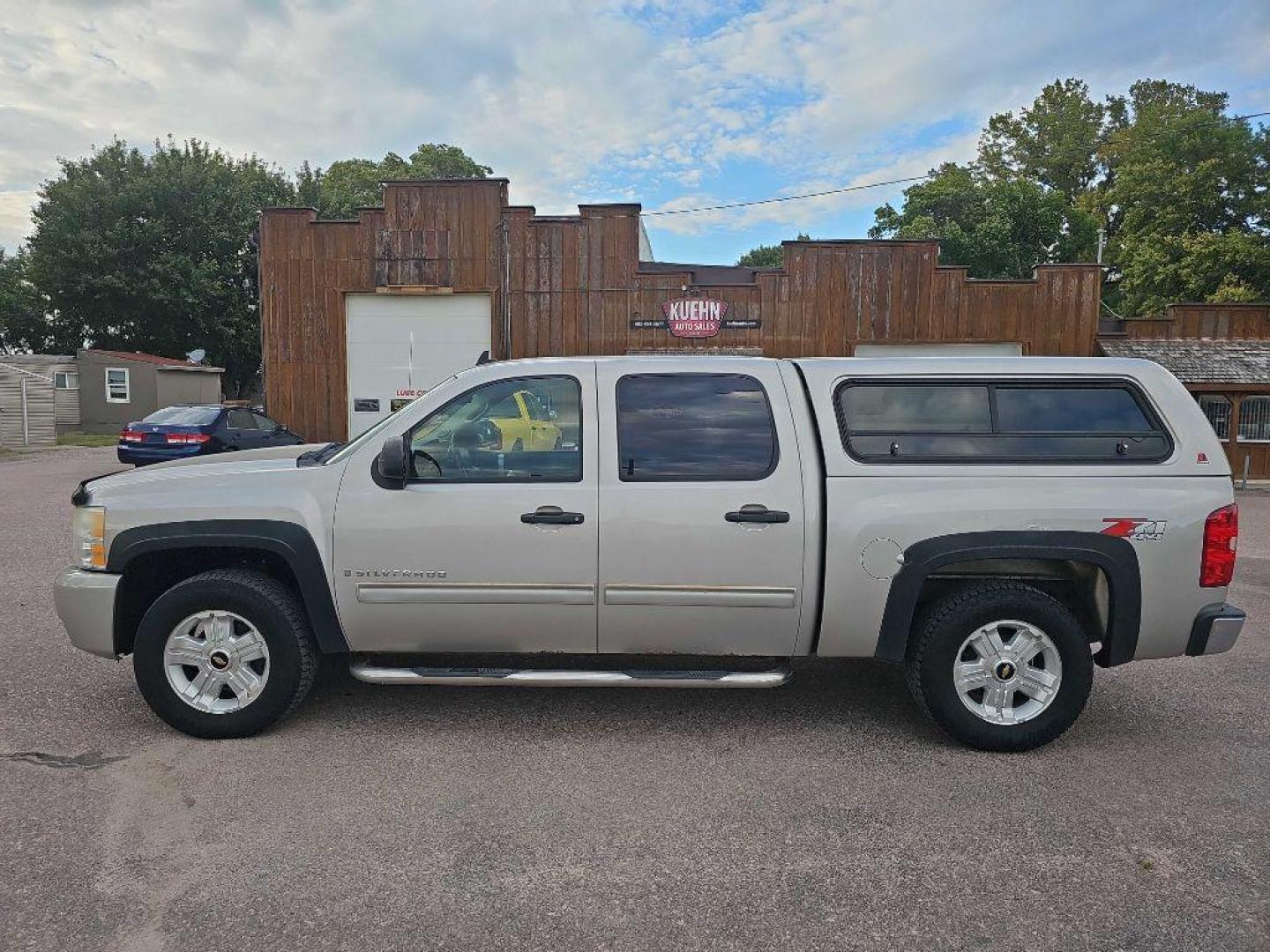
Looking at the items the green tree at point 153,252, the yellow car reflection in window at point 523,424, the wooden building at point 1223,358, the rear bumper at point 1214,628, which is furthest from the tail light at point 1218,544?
the green tree at point 153,252

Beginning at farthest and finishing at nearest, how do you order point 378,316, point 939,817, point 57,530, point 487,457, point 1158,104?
point 1158,104 < point 378,316 < point 57,530 < point 487,457 < point 939,817

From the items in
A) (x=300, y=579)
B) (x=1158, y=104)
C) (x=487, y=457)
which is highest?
(x=1158, y=104)

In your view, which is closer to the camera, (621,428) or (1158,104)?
(621,428)

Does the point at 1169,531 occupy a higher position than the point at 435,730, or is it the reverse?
the point at 1169,531

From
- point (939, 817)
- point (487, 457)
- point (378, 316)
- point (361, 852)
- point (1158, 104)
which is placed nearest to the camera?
point (361, 852)

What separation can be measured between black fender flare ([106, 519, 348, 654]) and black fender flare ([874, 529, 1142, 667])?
2722 millimetres

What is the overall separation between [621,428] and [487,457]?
68 cm

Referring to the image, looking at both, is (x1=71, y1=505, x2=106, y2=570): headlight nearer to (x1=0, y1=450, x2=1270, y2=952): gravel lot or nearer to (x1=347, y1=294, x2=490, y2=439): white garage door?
(x1=0, y1=450, x2=1270, y2=952): gravel lot

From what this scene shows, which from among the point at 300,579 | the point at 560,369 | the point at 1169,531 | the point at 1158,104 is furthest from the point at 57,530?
the point at 1158,104

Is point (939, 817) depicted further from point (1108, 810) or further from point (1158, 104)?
point (1158, 104)

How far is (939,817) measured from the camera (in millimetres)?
3250

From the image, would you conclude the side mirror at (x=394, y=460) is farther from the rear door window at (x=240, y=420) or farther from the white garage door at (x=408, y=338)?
the white garage door at (x=408, y=338)

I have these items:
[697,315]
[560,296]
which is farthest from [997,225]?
[560,296]

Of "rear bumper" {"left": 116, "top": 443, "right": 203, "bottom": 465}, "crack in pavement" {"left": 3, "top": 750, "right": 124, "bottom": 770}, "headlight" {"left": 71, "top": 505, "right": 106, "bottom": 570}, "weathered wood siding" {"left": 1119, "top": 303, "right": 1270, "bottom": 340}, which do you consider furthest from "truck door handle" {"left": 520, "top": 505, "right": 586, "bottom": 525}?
"weathered wood siding" {"left": 1119, "top": 303, "right": 1270, "bottom": 340}
